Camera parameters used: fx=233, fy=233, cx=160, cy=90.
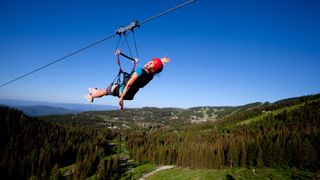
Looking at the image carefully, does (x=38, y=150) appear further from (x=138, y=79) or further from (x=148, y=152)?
(x=138, y=79)

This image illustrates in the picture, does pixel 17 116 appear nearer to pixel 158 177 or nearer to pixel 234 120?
pixel 158 177

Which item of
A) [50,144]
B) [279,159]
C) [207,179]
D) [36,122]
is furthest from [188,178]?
[36,122]

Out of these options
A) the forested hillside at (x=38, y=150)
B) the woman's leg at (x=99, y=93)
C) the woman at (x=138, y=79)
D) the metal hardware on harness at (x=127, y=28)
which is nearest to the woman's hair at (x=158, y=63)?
the woman at (x=138, y=79)

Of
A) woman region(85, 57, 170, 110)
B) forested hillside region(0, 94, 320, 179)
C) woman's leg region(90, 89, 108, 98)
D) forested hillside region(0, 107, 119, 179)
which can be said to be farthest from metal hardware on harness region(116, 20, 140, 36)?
forested hillside region(0, 107, 119, 179)

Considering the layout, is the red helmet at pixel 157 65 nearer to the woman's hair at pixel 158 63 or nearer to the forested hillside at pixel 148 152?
the woman's hair at pixel 158 63

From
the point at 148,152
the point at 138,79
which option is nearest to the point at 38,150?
the point at 148,152

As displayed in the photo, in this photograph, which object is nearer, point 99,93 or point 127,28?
point 127,28

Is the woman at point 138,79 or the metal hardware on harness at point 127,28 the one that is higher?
the metal hardware on harness at point 127,28

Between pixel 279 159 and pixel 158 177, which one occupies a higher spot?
pixel 279 159

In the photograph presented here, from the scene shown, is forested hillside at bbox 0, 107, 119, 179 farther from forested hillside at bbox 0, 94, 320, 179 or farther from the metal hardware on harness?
the metal hardware on harness

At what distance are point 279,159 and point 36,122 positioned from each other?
4767 inches

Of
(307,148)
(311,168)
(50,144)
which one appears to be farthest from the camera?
(50,144)

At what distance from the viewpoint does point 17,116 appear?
405 ft

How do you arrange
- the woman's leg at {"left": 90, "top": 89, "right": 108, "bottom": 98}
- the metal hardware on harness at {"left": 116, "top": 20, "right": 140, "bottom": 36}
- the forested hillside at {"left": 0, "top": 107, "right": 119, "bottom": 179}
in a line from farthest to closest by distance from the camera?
the forested hillside at {"left": 0, "top": 107, "right": 119, "bottom": 179}
the woman's leg at {"left": 90, "top": 89, "right": 108, "bottom": 98}
the metal hardware on harness at {"left": 116, "top": 20, "right": 140, "bottom": 36}
